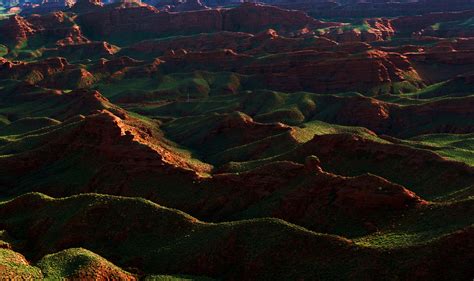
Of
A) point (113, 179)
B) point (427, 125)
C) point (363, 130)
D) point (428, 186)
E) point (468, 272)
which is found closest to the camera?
point (468, 272)

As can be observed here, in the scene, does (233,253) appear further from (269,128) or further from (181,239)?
(269,128)

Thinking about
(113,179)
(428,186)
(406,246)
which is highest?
(406,246)

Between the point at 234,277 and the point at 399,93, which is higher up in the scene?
the point at 234,277

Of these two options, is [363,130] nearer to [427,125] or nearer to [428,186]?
[427,125]

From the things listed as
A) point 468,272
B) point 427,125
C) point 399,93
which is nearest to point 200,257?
point 468,272

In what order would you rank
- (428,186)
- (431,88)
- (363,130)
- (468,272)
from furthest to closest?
(431,88) → (363,130) → (428,186) → (468,272)

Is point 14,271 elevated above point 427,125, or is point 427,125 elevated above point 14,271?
point 14,271

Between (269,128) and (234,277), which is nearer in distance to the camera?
(234,277)

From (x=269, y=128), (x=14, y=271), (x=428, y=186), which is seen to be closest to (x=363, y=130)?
(x=269, y=128)

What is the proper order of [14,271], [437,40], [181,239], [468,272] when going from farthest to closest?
[437,40] → [181,239] → [14,271] → [468,272]
